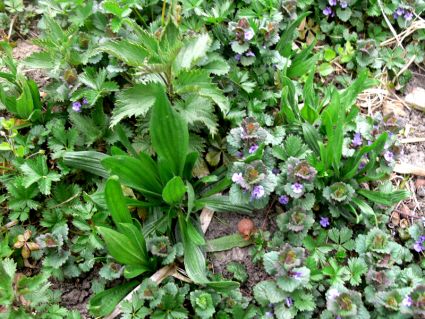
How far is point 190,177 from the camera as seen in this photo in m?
2.50

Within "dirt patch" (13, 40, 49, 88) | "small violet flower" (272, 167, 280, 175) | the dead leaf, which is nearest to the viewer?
"small violet flower" (272, 167, 280, 175)

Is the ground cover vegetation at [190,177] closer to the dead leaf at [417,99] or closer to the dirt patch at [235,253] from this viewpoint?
the dirt patch at [235,253]

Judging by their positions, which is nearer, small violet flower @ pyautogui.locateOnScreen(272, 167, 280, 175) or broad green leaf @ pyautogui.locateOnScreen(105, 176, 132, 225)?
broad green leaf @ pyautogui.locateOnScreen(105, 176, 132, 225)

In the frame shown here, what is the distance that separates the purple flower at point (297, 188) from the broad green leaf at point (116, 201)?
81 centimetres

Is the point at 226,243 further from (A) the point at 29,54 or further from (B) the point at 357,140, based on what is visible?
(A) the point at 29,54

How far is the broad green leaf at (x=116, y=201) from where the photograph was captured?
2037 millimetres

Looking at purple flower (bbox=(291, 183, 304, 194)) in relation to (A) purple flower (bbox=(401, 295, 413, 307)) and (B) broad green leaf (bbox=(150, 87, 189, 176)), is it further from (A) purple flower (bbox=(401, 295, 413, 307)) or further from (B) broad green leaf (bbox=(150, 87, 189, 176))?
(A) purple flower (bbox=(401, 295, 413, 307))

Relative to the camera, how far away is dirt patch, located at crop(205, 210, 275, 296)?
239cm

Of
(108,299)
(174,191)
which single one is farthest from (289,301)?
(108,299)

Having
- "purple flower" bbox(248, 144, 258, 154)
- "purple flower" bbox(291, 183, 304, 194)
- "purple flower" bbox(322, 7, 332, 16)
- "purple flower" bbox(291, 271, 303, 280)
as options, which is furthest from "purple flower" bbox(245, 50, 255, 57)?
"purple flower" bbox(291, 271, 303, 280)

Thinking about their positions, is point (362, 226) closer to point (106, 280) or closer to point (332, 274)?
point (332, 274)

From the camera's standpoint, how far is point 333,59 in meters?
3.14

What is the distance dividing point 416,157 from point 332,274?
1025mm

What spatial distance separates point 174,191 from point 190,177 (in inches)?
11.5
